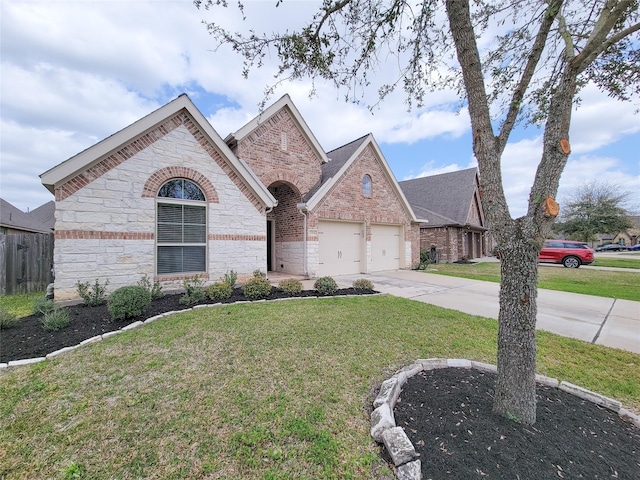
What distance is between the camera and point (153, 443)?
7.36ft

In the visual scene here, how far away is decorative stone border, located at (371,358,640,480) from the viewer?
1.99 metres

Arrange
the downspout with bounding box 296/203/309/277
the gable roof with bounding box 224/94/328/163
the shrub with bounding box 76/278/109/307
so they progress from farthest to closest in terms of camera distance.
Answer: the gable roof with bounding box 224/94/328/163
the downspout with bounding box 296/203/309/277
the shrub with bounding box 76/278/109/307

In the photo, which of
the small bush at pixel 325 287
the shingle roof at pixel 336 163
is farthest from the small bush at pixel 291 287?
the shingle roof at pixel 336 163

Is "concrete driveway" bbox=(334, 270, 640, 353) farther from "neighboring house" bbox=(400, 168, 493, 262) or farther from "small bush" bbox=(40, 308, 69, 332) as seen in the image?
"neighboring house" bbox=(400, 168, 493, 262)

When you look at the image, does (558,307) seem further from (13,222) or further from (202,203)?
(13,222)

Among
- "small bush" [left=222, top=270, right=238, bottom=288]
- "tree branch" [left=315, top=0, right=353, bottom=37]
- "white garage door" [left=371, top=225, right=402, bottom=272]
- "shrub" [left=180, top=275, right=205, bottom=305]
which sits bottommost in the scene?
"shrub" [left=180, top=275, right=205, bottom=305]

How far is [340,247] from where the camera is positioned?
12258 millimetres

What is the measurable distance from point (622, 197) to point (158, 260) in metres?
51.4

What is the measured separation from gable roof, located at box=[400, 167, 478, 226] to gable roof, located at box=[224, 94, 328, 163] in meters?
11.6

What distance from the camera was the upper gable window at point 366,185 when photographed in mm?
12938

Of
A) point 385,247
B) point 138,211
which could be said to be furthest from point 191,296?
point 385,247

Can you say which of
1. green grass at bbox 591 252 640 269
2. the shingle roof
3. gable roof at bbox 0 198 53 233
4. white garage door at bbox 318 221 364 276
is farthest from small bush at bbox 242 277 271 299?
green grass at bbox 591 252 640 269

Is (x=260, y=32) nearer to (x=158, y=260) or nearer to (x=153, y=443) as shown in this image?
(x=153, y=443)

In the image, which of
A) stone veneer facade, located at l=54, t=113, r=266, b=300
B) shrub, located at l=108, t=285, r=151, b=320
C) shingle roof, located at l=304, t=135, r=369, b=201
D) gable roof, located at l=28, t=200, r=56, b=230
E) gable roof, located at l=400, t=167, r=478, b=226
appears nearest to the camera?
shrub, located at l=108, t=285, r=151, b=320
